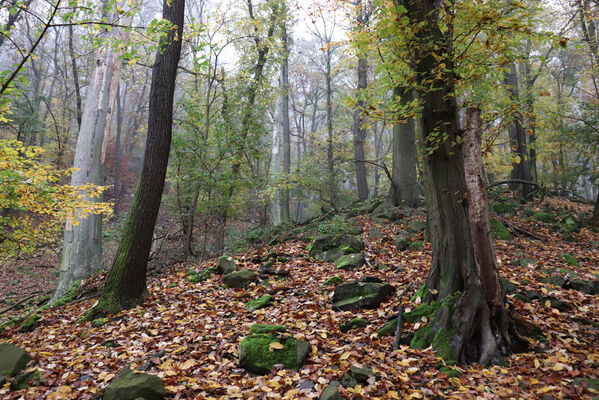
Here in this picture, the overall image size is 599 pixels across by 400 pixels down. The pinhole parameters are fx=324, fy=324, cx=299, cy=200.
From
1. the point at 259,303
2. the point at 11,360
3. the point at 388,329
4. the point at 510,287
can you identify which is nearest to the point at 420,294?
the point at 388,329

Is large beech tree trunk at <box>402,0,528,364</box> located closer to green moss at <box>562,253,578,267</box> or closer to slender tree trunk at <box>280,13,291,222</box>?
green moss at <box>562,253,578,267</box>

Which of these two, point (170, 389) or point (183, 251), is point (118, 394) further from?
point (183, 251)

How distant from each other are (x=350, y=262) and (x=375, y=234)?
1922mm

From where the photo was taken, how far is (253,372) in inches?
138

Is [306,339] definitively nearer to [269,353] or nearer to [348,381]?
[269,353]

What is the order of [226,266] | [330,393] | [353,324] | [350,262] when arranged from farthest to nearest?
[226,266]
[350,262]
[353,324]
[330,393]

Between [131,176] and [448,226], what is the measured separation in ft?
89.1

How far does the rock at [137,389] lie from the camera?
9.42ft

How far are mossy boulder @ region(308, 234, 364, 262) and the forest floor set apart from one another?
430mm

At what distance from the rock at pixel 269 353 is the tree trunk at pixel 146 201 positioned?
3.05 metres

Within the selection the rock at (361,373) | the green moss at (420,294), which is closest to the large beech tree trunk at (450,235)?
the green moss at (420,294)

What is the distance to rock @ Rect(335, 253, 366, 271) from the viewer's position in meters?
6.48

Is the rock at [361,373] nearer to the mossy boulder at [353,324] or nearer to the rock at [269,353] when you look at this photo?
the rock at [269,353]

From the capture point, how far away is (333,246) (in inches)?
301
